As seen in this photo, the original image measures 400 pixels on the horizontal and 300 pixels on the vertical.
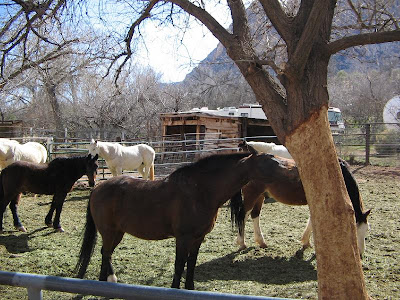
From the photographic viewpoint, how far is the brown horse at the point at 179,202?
164 inches

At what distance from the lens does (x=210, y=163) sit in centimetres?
443

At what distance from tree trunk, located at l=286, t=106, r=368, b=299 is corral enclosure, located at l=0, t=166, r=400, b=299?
48.9 inches

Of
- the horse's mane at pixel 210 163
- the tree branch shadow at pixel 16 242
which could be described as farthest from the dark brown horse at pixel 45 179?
the horse's mane at pixel 210 163

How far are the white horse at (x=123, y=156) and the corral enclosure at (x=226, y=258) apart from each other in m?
2.81

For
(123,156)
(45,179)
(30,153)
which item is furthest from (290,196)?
(30,153)

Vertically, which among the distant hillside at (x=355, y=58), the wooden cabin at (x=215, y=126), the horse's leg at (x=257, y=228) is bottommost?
the horse's leg at (x=257, y=228)

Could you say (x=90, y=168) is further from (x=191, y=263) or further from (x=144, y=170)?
(x=144, y=170)

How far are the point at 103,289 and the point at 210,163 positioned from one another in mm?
2739

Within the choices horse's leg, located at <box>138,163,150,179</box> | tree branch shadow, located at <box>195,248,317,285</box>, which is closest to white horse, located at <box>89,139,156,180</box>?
horse's leg, located at <box>138,163,150,179</box>

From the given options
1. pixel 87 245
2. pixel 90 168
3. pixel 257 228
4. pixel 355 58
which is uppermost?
pixel 355 58

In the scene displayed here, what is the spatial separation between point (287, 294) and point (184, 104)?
23154mm

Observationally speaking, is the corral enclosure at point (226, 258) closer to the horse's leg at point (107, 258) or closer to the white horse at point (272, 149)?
the horse's leg at point (107, 258)

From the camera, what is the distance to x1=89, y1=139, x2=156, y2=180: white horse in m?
11.1

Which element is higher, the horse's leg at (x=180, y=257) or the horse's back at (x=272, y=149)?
the horse's back at (x=272, y=149)
